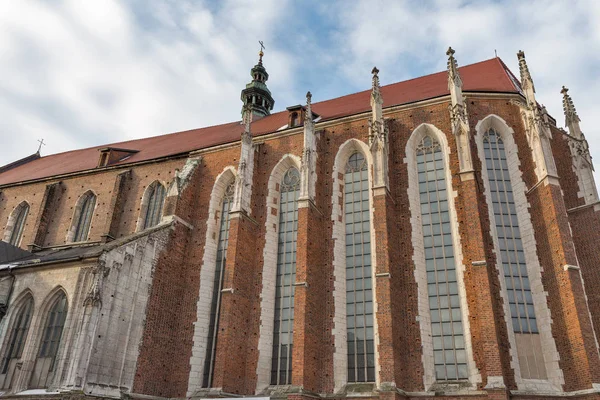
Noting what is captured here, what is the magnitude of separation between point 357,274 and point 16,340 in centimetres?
1130

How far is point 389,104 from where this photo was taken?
19.8m

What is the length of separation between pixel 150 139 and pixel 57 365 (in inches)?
672

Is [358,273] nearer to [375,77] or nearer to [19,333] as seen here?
[375,77]

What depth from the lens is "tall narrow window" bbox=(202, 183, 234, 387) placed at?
17.6 metres

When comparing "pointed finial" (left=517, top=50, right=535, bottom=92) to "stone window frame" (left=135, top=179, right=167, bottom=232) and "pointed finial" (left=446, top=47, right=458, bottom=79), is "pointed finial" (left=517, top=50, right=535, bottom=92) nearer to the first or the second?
"pointed finial" (left=446, top=47, right=458, bottom=79)

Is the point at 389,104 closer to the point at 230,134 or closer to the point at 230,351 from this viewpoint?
the point at 230,134

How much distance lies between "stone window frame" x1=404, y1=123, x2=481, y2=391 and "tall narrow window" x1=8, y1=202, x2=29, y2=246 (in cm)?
1909

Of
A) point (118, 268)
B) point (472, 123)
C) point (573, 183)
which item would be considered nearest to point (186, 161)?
point (118, 268)

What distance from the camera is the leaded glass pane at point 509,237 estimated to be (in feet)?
48.8

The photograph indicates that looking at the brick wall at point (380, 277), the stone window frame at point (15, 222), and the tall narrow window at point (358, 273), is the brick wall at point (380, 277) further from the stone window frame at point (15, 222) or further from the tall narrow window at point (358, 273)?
the stone window frame at point (15, 222)

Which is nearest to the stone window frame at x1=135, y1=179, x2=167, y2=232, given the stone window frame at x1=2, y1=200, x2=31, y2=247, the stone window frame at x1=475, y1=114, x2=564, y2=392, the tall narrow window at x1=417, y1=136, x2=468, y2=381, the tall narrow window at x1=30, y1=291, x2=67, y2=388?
the tall narrow window at x1=30, y1=291, x2=67, y2=388

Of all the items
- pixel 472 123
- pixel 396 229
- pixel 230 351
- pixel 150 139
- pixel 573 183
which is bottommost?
pixel 230 351

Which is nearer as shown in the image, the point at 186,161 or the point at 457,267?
the point at 457,267

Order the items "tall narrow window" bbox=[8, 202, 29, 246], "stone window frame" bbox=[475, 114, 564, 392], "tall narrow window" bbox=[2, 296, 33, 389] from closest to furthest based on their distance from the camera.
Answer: "stone window frame" bbox=[475, 114, 564, 392] → "tall narrow window" bbox=[2, 296, 33, 389] → "tall narrow window" bbox=[8, 202, 29, 246]
